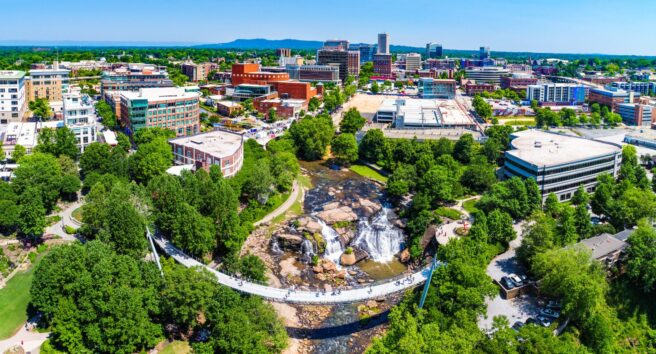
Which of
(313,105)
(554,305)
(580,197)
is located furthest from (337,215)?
(313,105)

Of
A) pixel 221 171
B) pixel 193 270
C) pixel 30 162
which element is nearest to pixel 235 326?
pixel 193 270

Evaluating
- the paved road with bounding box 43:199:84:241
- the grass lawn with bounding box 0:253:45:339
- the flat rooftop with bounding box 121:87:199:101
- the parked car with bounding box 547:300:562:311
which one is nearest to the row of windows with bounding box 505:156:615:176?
the parked car with bounding box 547:300:562:311

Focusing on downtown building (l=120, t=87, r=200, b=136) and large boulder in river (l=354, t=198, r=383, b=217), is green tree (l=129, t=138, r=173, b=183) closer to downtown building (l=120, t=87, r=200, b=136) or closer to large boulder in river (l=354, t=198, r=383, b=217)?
downtown building (l=120, t=87, r=200, b=136)

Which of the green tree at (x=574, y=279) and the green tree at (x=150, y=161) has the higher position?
the green tree at (x=150, y=161)

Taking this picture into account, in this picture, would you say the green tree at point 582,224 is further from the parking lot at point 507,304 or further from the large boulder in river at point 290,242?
the large boulder in river at point 290,242

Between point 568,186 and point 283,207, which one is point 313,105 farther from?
point 568,186

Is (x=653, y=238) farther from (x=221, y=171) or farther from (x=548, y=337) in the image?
(x=221, y=171)

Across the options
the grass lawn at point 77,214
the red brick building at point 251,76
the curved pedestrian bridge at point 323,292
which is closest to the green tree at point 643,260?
the curved pedestrian bridge at point 323,292
